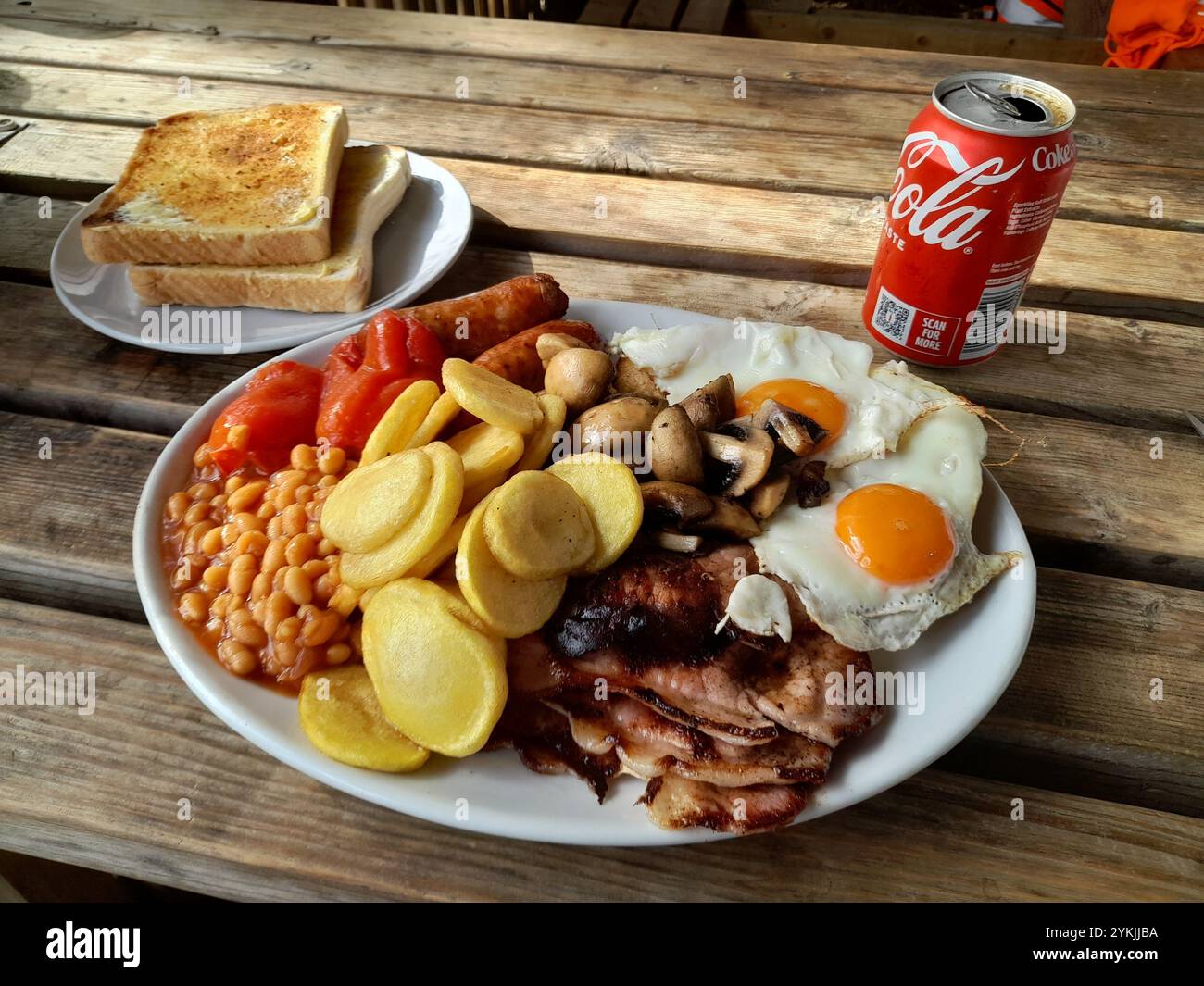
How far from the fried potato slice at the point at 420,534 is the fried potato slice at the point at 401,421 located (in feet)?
0.50

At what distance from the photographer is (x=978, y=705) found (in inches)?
47.5

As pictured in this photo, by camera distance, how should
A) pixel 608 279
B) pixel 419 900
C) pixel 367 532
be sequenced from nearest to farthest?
1. pixel 419 900
2. pixel 367 532
3. pixel 608 279

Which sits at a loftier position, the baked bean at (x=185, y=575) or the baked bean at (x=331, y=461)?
the baked bean at (x=331, y=461)

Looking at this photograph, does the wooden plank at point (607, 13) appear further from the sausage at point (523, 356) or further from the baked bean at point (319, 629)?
the baked bean at point (319, 629)

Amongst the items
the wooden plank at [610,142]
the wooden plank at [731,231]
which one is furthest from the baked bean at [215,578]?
the wooden plank at [610,142]

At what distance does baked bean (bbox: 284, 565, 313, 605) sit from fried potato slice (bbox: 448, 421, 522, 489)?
0.99ft

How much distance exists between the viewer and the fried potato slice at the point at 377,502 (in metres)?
1.32

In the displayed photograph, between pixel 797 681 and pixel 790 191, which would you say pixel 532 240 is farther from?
pixel 797 681

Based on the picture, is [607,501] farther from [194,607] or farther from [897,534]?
[194,607]

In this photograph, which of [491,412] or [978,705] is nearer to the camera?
[978,705]

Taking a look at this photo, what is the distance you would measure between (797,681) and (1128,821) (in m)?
0.54

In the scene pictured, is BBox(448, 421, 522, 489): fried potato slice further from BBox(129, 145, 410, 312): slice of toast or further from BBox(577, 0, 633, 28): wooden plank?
BBox(577, 0, 633, 28): wooden plank

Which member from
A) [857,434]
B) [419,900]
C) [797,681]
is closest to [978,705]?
[797,681]

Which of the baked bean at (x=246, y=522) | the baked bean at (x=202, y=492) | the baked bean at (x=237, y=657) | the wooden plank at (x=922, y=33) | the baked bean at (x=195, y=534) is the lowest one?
the baked bean at (x=237, y=657)
